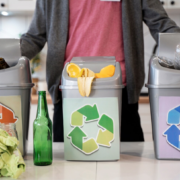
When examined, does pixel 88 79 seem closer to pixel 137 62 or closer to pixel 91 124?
pixel 91 124

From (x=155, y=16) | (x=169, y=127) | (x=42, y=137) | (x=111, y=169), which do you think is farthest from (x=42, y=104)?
(x=155, y=16)

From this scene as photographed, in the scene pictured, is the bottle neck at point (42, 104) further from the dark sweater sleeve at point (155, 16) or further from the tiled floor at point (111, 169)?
the dark sweater sleeve at point (155, 16)

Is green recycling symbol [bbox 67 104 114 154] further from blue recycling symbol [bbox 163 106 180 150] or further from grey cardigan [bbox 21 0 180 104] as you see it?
grey cardigan [bbox 21 0 180 104]

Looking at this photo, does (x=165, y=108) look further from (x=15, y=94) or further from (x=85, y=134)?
(x=15, y=94)

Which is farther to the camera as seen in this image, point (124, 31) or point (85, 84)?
point (124, 31)

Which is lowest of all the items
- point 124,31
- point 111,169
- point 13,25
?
point 111,169

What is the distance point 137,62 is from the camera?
107 centimetres

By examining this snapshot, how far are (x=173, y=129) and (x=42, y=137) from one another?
34cm

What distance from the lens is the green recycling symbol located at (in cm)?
71

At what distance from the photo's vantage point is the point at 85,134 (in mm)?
722

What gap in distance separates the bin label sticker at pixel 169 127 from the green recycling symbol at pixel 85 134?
0.13 metres

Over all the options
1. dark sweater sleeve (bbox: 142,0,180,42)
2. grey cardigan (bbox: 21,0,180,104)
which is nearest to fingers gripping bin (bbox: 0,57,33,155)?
grey cardigan (bbox: 21,0,180,104)

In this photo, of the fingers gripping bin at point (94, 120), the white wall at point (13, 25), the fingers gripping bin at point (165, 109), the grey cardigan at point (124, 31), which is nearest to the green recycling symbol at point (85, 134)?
the fingers gripping bin at point (94, 120)

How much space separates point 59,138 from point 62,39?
1.43 ft
